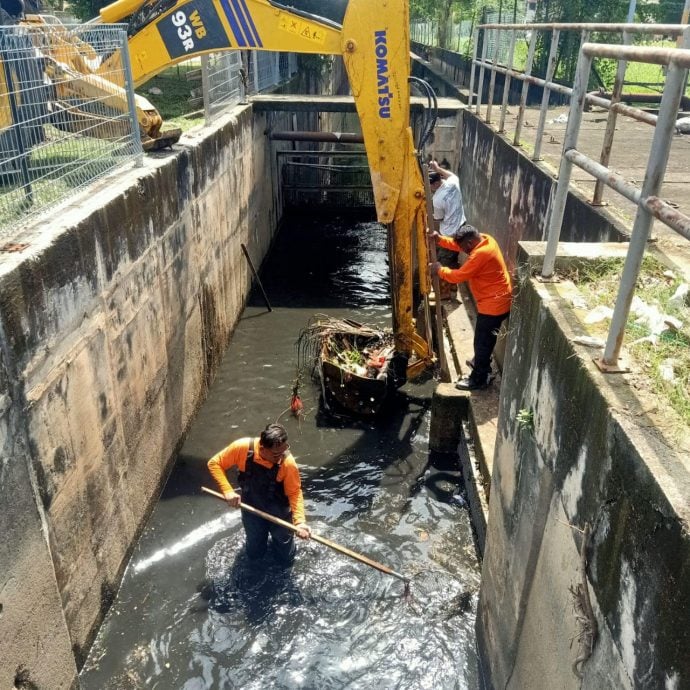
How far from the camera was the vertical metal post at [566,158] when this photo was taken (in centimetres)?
333

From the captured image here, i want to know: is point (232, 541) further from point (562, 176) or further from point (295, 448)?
point (562, 176)

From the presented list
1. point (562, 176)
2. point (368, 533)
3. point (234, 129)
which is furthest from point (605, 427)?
point (234, 129)

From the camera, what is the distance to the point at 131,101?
643 cm

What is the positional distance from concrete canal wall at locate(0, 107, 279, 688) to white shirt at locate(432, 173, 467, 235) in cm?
332

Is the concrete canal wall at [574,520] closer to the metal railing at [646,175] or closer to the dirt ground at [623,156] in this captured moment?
the metal railing at [646,175]

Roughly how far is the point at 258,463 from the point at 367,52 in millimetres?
4367

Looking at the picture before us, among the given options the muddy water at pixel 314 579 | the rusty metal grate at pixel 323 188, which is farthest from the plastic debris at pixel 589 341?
the rusty metal grate at pixel 323 188

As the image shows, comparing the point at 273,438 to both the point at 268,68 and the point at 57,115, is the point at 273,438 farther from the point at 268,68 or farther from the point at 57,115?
the point at 268,68

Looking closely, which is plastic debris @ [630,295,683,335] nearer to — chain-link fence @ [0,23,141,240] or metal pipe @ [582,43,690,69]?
metal pipe @ [582,43,690,69]

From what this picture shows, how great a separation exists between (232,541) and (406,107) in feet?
15.7

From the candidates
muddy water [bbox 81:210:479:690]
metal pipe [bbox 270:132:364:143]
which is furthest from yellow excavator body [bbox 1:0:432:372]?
metal pipe [bbox 270:132:364:143]

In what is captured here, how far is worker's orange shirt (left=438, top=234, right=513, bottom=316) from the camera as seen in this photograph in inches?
275

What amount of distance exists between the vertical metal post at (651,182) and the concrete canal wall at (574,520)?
0.27 meters

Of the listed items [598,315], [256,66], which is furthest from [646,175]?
[256,66]
